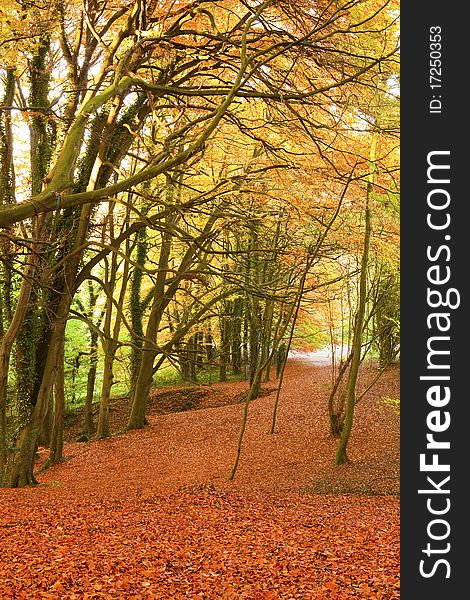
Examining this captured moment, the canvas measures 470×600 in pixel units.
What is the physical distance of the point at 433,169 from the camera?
478 centimetres

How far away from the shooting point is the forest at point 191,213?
227 inches

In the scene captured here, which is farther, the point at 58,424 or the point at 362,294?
the point at 58,424

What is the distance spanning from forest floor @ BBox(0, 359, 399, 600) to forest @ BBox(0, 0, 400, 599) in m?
0.05

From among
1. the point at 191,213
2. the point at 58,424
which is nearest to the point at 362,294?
the point at 191,213

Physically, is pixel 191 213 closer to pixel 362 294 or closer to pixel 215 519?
pixel 362 294

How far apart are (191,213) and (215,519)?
3873 mm

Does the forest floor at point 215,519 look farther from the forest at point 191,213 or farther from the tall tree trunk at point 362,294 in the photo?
the tall tree trunk at point 362,294

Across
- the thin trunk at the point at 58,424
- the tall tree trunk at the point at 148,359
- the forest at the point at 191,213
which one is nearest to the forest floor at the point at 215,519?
the forest at the point at 191,213

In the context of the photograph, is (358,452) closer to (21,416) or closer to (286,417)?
(286,417)

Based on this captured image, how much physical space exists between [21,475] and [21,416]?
3.44ft

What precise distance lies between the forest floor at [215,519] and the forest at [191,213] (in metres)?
0.05

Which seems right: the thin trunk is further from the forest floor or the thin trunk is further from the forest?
the forest floor

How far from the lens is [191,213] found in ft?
25.9

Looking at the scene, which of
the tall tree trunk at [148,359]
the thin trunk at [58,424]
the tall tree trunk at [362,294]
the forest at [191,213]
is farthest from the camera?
the tall tree trunk at [148,359]
